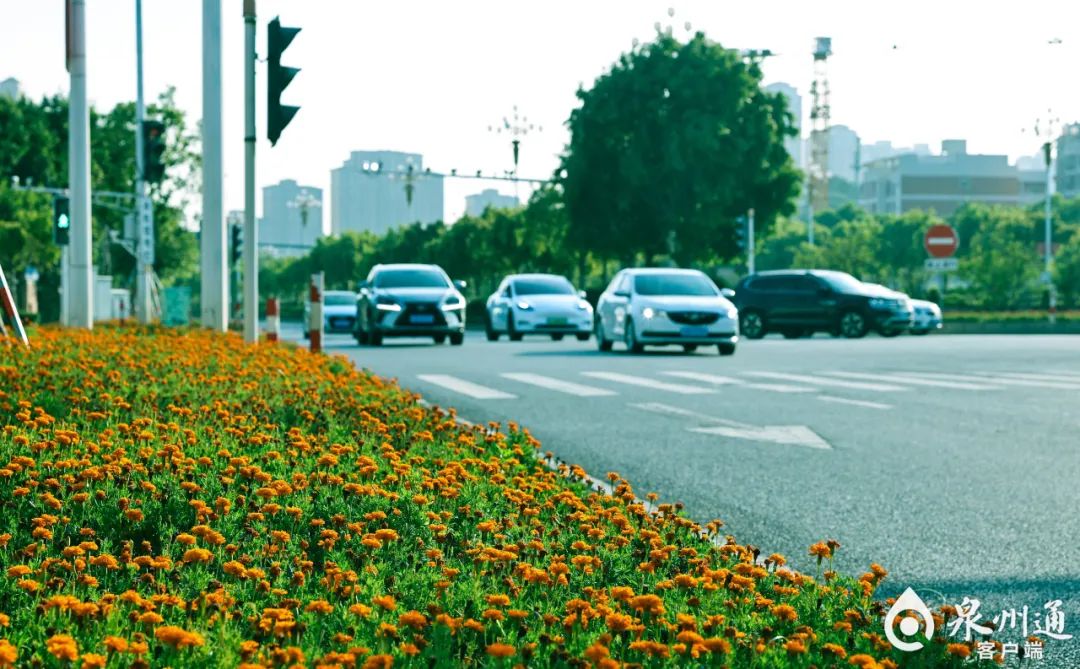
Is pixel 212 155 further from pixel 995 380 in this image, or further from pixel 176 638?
pixel 176 638

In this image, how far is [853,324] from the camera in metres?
34.1

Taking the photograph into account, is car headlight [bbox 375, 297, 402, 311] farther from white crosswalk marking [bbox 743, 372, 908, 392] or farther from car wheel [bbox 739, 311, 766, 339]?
white crosswalk marking [bbox 743, 372, 908, 392]

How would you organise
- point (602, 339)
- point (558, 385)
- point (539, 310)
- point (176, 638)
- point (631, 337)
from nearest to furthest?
1. point (176, 638)
2. point (558, 385)
3. point (631, 337)
4. point (602, 339)
5. point (539, 310)

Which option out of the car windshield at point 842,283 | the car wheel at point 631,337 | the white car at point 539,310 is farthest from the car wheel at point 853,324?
the car wheel at point 631,337

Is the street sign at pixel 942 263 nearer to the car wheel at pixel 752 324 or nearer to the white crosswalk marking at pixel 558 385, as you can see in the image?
→ the car wheel at pixel 752 324

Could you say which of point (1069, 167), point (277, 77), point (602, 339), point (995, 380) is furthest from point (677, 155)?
point (1069, 167)

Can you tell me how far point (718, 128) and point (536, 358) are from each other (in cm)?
2986

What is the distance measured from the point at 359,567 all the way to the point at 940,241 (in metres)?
42.8

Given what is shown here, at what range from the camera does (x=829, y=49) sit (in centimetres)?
13575

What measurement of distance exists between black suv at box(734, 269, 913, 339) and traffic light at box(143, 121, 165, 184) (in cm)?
1604

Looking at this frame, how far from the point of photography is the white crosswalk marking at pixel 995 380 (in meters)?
16.2

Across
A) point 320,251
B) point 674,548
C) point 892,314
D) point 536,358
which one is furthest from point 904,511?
point 320,251

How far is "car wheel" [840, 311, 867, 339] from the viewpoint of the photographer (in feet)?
111

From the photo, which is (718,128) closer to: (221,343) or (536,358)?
(536,358)
